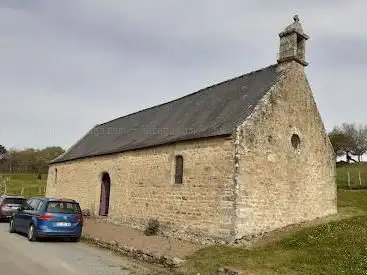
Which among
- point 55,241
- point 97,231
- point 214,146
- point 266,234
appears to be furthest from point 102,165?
point 266,234

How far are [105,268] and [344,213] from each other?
13847 millimetres

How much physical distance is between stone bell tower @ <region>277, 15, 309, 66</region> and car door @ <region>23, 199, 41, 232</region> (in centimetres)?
1133

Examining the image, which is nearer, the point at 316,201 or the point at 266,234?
the point at 266,234

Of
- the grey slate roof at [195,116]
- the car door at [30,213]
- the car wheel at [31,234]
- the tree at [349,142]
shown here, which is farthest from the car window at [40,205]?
the tree at [349,142]

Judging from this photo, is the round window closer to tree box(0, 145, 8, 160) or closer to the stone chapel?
the stone chapel

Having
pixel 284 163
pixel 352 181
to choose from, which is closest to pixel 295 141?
pixel 284 163

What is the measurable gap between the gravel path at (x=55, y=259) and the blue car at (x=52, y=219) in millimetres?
361

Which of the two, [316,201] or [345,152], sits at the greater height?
[345,152]

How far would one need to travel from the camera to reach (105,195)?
21.8 metres

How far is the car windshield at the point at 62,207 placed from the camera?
13.8 meters

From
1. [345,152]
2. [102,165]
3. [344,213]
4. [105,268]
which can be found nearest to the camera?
[105,268]

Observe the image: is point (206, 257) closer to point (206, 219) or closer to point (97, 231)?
point (206, 219)

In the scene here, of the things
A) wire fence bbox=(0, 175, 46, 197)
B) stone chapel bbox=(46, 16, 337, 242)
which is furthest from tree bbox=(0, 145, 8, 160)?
stone chapel bbox=(46, 16, 337, 242)

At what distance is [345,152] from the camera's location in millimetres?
52781
